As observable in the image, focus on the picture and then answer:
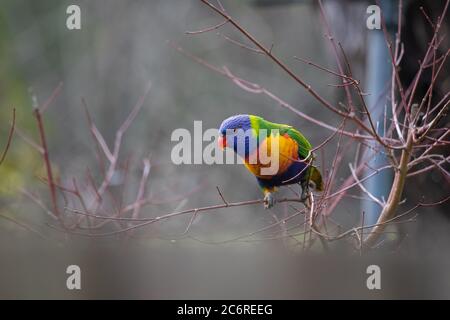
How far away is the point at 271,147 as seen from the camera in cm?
153

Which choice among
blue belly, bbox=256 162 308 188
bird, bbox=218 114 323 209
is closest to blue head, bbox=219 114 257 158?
bird, bbox=218 114 323 209

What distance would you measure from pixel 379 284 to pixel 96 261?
25.6 inches

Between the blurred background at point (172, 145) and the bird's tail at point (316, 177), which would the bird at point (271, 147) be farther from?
the blurred background at point (172, 145)

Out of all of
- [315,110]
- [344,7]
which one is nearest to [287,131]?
[344,7]

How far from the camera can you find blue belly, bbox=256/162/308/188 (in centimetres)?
149

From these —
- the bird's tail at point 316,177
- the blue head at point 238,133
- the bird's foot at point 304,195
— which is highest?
the blue head at point 238,133

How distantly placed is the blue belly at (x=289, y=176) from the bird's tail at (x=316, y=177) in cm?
2

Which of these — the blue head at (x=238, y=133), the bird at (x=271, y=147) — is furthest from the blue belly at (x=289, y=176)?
the blue head at (x=238, y=133)

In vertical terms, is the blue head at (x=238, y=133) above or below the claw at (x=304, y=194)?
above

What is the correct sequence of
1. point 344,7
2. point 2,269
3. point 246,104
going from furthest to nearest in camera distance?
point 246,104 → point 344,7 → point 2,269

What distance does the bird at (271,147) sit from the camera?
55.9 inches

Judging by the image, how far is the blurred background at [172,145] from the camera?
1.46 meters
